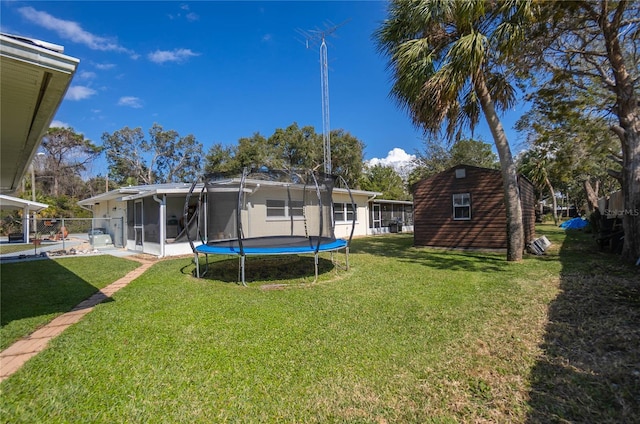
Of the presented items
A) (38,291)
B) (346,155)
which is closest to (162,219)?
(38,291)

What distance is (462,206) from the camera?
462 inches

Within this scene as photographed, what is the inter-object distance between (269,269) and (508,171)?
7076 millimetres

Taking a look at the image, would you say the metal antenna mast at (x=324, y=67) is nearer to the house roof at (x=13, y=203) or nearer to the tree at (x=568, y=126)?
the tree at (x=568, y=126)

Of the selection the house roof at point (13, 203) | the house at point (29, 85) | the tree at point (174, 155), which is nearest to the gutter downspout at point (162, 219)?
the house at point (29, 85)

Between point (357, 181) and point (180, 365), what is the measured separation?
88.5ft

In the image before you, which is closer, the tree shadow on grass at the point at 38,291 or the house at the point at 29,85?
the house at the point at 29,85

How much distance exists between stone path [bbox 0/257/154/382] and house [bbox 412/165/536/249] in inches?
429

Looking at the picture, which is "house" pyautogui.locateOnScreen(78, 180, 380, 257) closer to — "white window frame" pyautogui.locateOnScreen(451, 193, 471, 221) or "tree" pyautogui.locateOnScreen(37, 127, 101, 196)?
"white window frame" pyautogui.locateOnScreen(451, 193, 471, 221)

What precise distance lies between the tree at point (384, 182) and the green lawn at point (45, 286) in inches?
899

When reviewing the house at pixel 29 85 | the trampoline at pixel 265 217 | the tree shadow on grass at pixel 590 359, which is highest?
the house at pixel 29 85

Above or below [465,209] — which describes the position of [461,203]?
above

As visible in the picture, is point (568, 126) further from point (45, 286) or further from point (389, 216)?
point (45, 286)

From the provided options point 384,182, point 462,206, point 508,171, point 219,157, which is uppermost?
point 219,157

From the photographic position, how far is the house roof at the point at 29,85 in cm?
243
